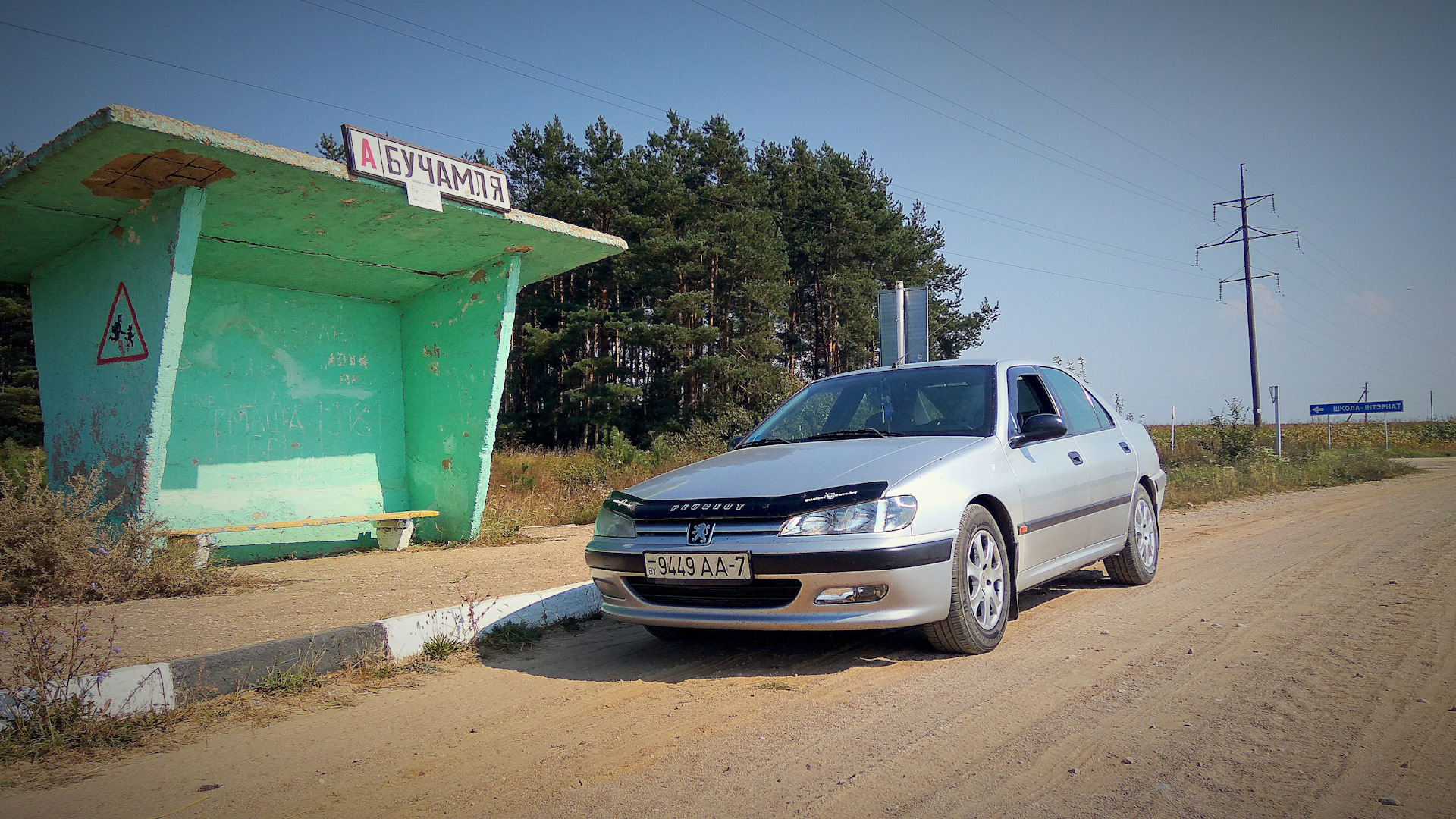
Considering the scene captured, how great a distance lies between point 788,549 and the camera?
12.0 ft

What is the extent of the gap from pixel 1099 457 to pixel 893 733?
128 inches

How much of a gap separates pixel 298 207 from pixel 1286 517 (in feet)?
38.0

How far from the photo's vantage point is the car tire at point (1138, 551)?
19.3ft

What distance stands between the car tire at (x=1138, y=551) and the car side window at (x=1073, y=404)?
2.07ft

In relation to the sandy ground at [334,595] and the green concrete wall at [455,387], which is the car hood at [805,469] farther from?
the green concrete wall at [455,387]

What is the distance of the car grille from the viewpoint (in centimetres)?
372

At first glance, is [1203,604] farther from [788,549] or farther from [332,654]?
[332,654]

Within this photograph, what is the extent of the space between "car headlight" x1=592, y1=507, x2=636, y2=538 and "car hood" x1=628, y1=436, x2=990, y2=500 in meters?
0.17

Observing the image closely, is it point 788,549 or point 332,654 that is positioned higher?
point 788,549

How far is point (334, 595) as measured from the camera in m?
5.85

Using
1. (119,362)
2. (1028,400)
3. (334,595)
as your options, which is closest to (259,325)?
(119,362)

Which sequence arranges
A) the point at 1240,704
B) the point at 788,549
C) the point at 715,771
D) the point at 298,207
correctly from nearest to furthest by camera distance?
the point at 715,771, the point at 1240,704, the point at 788,549, the point at 298,207

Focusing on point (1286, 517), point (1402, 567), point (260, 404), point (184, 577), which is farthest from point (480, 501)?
point (1286, 517)

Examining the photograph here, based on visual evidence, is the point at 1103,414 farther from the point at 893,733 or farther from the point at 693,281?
the point at 693,281
